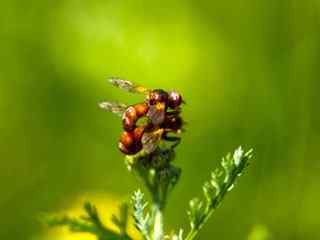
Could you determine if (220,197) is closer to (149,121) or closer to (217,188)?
(217,188)

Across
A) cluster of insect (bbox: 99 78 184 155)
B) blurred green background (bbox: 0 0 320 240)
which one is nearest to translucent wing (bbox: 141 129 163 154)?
cluster of insect (bbox: 99 78 184 155)

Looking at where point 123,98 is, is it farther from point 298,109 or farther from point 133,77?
point 298,109

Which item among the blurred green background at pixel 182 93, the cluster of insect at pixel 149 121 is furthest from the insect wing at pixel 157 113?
the blurred green background at pixel 182 93

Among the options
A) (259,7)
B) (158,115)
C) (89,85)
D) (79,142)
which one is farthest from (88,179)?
(158,115)

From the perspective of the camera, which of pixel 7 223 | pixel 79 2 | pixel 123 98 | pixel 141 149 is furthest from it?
pixel 79 2

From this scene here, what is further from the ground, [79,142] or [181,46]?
[181,46]

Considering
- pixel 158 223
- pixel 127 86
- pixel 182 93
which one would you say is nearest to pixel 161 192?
pixel 158 223
